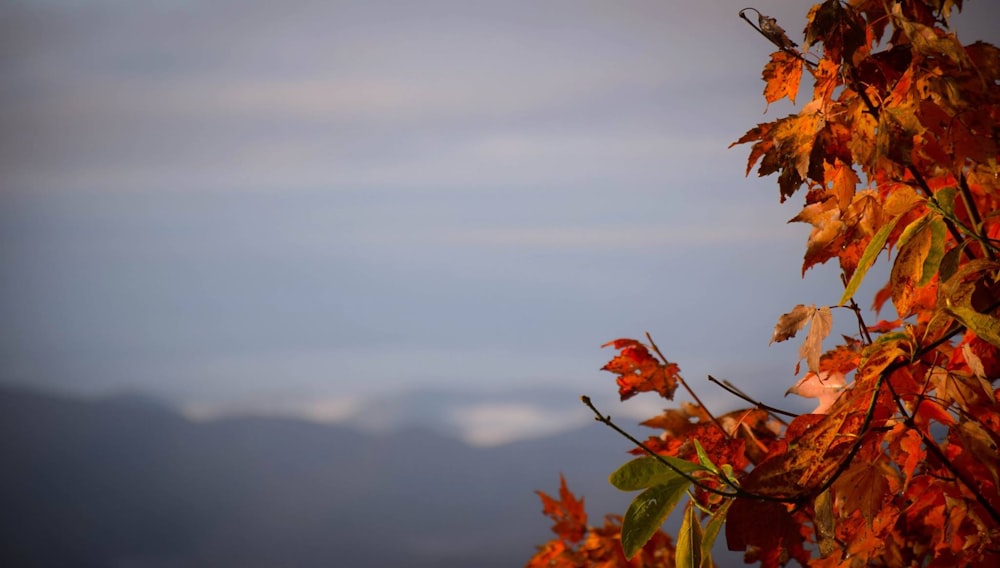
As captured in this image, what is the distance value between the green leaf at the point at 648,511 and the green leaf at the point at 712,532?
6 cm

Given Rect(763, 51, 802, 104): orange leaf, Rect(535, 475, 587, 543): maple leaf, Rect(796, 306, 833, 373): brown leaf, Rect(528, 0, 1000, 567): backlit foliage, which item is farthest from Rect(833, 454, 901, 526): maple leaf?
Rect(535, 475, 587, 543): maple leaf

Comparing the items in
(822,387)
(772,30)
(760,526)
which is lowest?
(760,526)

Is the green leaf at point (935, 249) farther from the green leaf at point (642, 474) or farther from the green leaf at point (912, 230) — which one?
the green leaf at point (642, 474)

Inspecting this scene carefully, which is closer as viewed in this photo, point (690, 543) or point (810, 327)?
point (690, 543)

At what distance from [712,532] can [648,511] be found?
70 millimetres

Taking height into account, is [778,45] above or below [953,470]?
above

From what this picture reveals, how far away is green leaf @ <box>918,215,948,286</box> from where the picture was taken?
605 mm

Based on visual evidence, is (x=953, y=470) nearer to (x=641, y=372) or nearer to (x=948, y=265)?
(x=948, y=265)

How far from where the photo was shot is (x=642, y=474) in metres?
0.54

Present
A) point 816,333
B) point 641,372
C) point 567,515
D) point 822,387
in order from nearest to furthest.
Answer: point 816,333, point 822,387, point 641,372, point 567,515

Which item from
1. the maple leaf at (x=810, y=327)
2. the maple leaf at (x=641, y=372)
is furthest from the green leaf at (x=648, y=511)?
the maple leaf at (x=641, y=372)

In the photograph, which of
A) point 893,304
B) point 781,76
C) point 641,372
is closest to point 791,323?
point 893,304

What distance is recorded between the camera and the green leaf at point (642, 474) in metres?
0.53

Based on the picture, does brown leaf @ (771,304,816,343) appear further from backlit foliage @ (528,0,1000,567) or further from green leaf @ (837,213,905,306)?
green leaf @ (837,213,905,306)
